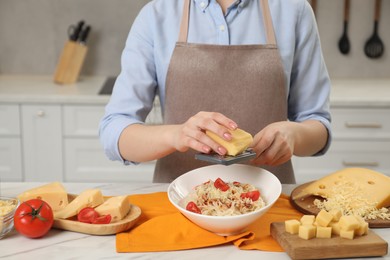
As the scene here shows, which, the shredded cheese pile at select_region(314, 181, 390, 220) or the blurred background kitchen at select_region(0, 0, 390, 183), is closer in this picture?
the shredded cheese pile at select_region(314, 181, 390, 220)

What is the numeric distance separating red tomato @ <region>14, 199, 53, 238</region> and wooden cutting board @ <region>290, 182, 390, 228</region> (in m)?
0.57

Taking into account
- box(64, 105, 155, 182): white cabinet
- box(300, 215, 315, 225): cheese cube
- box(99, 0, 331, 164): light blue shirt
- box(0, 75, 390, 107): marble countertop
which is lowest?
box(64, 105, 155, 182): white cabinet

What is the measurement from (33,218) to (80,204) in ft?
0.38

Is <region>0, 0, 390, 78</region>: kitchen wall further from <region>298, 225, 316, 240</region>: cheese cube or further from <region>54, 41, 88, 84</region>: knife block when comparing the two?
<region>298, 225, 316, 240</region>: cheese cube

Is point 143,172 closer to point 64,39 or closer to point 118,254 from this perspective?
point 64,39

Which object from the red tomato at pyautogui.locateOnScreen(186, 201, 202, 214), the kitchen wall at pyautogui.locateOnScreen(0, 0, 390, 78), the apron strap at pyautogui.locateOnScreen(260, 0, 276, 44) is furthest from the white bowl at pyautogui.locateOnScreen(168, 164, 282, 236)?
the kitchen wall at pyautogui.locateOnScreen(0, 0, 390, 78)

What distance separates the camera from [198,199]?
133cm

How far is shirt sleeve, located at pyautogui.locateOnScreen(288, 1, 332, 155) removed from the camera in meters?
1.76

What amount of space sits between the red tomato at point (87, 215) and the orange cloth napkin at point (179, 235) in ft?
0.23

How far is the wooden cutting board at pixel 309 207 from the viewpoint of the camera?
53.6 inches

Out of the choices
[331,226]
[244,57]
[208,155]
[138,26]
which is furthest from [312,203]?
[138,26]

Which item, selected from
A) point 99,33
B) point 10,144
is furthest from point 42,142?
point 99,33

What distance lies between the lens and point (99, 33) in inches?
132

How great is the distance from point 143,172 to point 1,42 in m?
1.15
